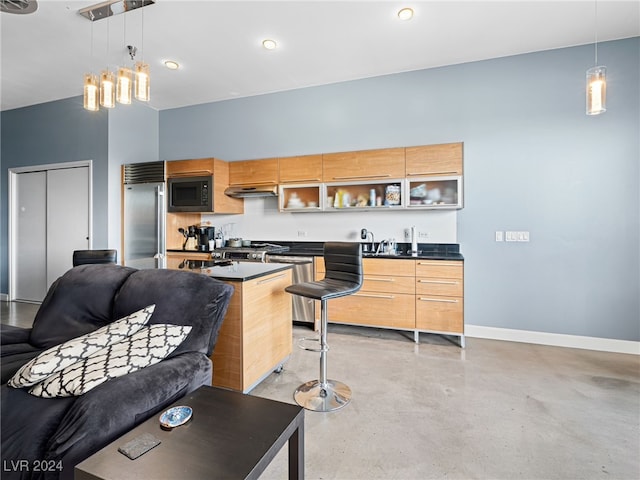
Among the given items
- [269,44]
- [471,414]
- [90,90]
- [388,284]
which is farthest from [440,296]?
[90,90]

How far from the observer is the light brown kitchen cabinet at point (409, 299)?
3.25 metres

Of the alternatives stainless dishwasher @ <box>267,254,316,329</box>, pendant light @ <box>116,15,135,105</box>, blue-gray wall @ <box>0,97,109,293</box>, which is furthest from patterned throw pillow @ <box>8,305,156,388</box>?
blue-gray wall @ <box>0,97,109,293</box>

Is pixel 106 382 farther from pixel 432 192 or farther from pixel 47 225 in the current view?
pixel 47 225

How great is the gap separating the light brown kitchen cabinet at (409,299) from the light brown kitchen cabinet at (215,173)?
6.98 ft

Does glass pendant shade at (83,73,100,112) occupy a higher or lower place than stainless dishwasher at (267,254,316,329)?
higher

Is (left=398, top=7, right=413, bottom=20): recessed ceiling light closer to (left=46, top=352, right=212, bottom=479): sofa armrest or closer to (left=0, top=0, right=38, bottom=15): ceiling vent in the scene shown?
(left=0, top=0, right=38, bottom=15): ceiling vent

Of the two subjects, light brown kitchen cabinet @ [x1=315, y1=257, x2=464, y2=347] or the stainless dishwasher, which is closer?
light brown kitchen cabinet @ [x1=315, y1=257, x2=464, y2=347]

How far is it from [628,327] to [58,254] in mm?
7363

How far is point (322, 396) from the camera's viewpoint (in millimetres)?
2234

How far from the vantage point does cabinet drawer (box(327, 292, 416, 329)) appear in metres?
3.40

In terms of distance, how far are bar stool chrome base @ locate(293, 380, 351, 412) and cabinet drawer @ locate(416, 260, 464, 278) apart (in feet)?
4.97

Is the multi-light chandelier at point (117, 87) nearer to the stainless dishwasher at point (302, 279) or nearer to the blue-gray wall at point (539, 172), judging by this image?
the stainless dishwasher at point (302, 279)

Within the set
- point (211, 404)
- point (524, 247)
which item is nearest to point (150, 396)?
point (211, 404)

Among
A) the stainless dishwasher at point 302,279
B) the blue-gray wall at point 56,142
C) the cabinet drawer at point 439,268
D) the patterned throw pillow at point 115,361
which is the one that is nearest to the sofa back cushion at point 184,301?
the patterned throw pillow at point 115,361
